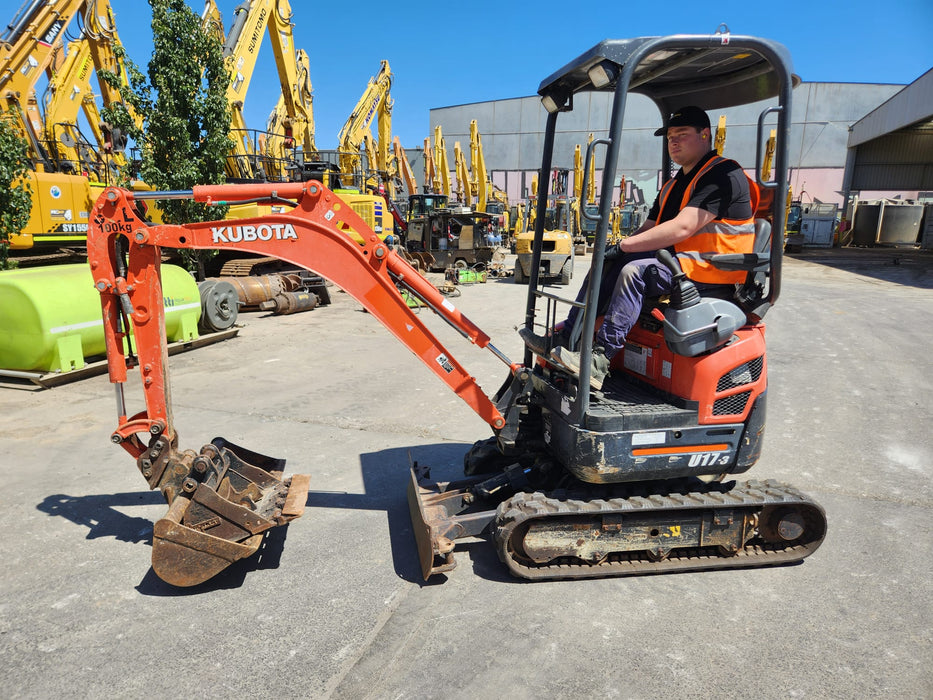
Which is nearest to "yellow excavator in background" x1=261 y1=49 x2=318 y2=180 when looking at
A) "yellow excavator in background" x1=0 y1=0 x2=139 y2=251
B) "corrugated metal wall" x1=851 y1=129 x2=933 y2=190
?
"yellow excavator in background" x1=0 y1=0 x2=139 y2=251

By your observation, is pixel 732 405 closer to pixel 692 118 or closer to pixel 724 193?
pixel 724 193

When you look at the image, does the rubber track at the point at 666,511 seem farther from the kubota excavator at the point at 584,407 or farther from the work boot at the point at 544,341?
the work boot at the point at 544,341

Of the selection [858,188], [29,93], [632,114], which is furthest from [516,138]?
[29,93]

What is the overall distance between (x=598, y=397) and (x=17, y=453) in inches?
197

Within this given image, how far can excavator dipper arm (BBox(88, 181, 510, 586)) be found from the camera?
11.1 feet

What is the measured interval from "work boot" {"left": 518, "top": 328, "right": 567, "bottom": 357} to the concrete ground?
4.34 ft

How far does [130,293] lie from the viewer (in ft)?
A: 11.6

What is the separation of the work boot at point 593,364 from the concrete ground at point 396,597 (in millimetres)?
1184

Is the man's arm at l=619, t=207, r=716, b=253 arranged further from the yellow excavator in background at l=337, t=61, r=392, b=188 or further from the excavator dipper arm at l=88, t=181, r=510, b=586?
the yellow excavator in background at l=337, t=61, r=392, b=188

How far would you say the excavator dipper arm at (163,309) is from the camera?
3.39 meters

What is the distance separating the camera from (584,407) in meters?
3.40

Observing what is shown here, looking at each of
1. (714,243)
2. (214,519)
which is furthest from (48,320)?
(714,243)

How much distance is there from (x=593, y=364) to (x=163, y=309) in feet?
8.17

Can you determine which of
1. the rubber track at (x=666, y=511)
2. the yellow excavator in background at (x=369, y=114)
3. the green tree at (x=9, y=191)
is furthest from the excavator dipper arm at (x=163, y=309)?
the yellow excavator in background at (x=369, y=114)
